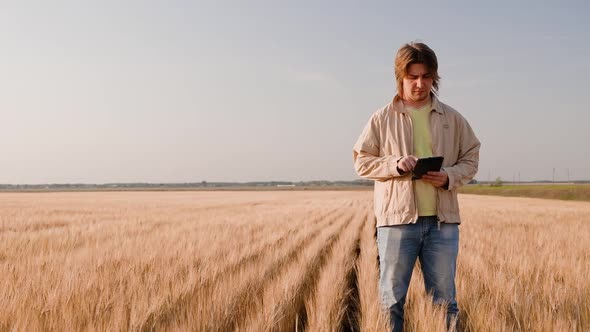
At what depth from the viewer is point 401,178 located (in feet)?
9.11

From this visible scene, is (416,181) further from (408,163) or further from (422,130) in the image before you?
(422,130)

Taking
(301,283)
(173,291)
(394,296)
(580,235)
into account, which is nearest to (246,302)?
(173,291)

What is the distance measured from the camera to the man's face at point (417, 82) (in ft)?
9.01

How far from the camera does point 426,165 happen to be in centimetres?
262

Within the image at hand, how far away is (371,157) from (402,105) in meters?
0.40

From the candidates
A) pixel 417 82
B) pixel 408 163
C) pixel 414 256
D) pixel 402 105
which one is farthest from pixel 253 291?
pixel 417 82

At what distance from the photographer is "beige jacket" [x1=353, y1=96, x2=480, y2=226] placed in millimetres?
2723

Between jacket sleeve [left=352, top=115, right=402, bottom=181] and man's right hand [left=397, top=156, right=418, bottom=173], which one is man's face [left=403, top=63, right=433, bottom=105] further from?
man's right hand [left=397, top=156, right=418, bottom=173]

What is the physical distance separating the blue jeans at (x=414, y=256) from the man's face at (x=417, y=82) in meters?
0.79

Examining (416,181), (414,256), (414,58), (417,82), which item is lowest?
(414,256)

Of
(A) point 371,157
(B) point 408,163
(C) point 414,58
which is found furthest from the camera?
(A) point 371,157

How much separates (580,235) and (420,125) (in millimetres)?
8461

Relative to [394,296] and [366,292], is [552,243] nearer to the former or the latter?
[366,292]

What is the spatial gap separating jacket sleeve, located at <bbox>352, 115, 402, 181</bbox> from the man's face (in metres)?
0.28
